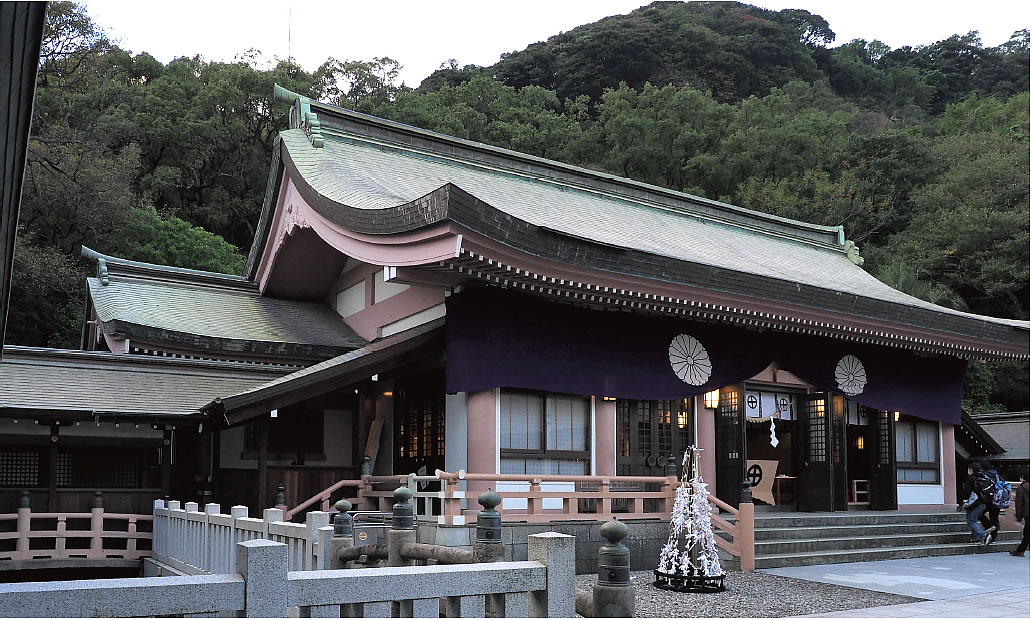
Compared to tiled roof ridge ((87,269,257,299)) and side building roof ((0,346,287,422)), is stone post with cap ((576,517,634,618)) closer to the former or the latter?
side building roof ((0,346,287,422))

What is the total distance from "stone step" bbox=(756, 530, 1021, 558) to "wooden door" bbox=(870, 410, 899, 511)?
1.59 meters

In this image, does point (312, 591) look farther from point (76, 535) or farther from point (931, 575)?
point (931, 575)

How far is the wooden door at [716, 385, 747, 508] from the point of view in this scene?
16.0m

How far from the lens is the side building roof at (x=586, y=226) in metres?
12.1

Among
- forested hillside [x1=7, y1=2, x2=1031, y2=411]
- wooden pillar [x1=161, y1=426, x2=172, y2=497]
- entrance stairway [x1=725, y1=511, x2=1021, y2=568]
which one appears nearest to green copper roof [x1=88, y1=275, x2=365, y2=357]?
wooden pillar [x1=161, y1=426, x2=172, y2=497]

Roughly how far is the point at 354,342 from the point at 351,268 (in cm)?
174

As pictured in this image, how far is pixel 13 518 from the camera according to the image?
12.1m

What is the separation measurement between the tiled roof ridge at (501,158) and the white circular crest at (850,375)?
603cm

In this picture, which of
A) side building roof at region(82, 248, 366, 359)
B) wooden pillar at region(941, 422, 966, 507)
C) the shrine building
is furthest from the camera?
wooden pillar at region(941, 422, 966, 507)

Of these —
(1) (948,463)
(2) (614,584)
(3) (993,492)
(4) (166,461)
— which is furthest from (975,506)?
(4) (166,461)

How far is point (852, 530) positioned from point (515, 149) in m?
29.8

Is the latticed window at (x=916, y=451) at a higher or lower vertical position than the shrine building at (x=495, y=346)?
lower

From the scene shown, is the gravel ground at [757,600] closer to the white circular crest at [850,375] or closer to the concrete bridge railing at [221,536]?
the concrete bridge railing at [221,536]

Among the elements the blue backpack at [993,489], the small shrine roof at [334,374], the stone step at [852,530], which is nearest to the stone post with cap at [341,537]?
the small shrine roof at [334,374]
